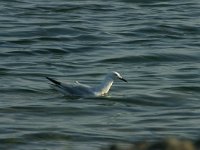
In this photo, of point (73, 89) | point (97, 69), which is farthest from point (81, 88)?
point (97, 69)

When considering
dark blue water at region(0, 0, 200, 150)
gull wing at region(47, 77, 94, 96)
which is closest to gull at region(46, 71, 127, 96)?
gull wing at region(47, 77, 94, 96)

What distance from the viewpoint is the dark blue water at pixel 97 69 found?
10898 mm

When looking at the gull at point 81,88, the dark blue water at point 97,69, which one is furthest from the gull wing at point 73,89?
the dark blue water at point 97,69

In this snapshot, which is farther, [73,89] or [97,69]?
[97,69]

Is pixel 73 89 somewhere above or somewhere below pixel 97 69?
above

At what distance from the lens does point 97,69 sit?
16.5m

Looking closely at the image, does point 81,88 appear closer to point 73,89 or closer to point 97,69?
point 73,89

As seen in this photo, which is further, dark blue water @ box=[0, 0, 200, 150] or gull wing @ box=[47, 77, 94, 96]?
gull wing @ box=[47, 77, 94, 96]

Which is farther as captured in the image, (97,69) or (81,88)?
(97,69)

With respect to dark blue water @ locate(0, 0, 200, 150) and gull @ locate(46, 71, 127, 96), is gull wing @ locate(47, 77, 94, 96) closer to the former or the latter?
gull @ locate(46, 71, 127, 96)

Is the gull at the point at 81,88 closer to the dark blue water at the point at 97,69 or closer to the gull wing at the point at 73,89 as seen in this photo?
the gull wing at the point at 73,89

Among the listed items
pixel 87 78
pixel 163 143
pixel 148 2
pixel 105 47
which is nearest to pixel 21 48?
pixel 105 47

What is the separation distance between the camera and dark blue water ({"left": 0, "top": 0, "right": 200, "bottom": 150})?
10.9m

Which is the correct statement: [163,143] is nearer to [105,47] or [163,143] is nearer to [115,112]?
[115,112]
